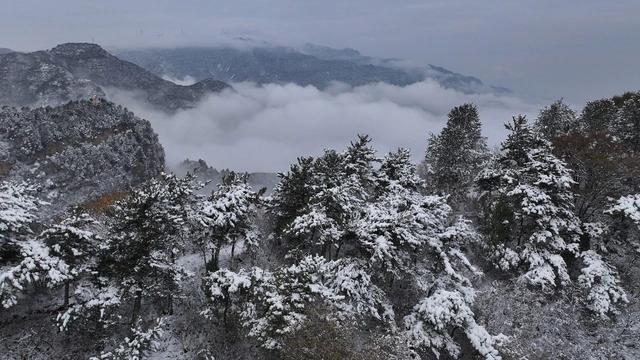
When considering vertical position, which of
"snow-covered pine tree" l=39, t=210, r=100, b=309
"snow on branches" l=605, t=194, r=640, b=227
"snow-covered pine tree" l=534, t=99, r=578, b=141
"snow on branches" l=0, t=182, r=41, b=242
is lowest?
"snow-covered pine tree" l=39, t=210, r=100, b=309

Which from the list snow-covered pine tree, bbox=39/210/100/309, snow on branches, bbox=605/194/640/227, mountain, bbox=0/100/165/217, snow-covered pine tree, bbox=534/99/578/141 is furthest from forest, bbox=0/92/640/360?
Result: mountain, bbox=0/100/165/217

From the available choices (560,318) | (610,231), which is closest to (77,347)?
(560,318)

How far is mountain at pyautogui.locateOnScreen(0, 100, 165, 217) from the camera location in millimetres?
168250

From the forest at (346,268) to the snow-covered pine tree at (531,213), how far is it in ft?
0.43

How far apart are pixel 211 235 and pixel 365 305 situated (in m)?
11.0

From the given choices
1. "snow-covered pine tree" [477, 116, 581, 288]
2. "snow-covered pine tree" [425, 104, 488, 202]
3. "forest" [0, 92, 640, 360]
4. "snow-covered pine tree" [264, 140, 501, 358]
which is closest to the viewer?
"forest" [0, 92, 640, 360]

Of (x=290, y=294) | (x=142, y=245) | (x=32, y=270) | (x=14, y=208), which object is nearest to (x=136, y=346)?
(x=142, y=245)

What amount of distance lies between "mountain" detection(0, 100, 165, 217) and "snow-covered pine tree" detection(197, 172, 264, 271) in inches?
5846

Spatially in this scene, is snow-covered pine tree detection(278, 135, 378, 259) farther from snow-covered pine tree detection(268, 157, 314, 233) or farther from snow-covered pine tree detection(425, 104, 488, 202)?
snow-covered pine tree detection(425, 104, 488, 202)

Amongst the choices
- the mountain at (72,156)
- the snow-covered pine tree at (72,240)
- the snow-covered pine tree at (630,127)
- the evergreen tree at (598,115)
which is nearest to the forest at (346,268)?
the snow-covered pine tree at (72,240)

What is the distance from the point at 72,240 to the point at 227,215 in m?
8.31

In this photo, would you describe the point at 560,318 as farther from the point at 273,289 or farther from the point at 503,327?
the point at 273,289

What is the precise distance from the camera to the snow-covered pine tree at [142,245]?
72.8 ft

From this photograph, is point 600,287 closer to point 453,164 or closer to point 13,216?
point 453,164
